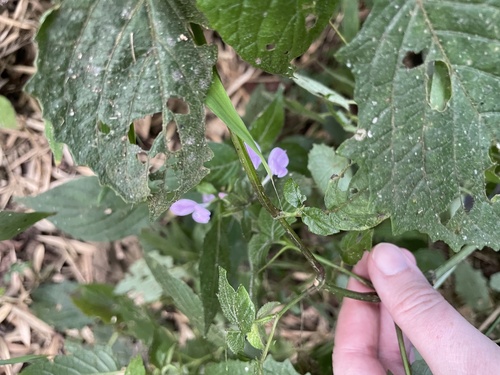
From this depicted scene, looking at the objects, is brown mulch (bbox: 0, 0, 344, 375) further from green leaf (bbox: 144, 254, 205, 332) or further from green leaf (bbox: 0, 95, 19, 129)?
green leaf (bbox: 144, 254, 205, 332)

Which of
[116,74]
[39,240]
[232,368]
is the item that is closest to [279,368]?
[232,368]

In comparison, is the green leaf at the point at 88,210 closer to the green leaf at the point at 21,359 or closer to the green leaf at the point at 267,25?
the green leaf at the point at 21,359

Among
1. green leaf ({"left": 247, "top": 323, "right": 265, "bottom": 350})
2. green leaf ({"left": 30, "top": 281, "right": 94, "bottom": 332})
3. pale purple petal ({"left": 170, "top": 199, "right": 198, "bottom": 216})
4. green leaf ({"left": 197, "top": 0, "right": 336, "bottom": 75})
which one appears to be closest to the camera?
green leaf ({"left": 197, "top": 0, "right": 336, "bottom": 75})

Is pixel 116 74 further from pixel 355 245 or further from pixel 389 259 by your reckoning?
pixel 389 259

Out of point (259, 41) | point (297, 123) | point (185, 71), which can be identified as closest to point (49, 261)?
point (297, 123)

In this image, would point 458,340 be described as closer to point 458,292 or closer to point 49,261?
point 458,292

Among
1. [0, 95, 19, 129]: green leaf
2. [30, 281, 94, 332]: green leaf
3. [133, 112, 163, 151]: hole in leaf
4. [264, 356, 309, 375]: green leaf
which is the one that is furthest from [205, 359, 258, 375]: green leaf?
[0, 95, 19, 129]: green leaf
